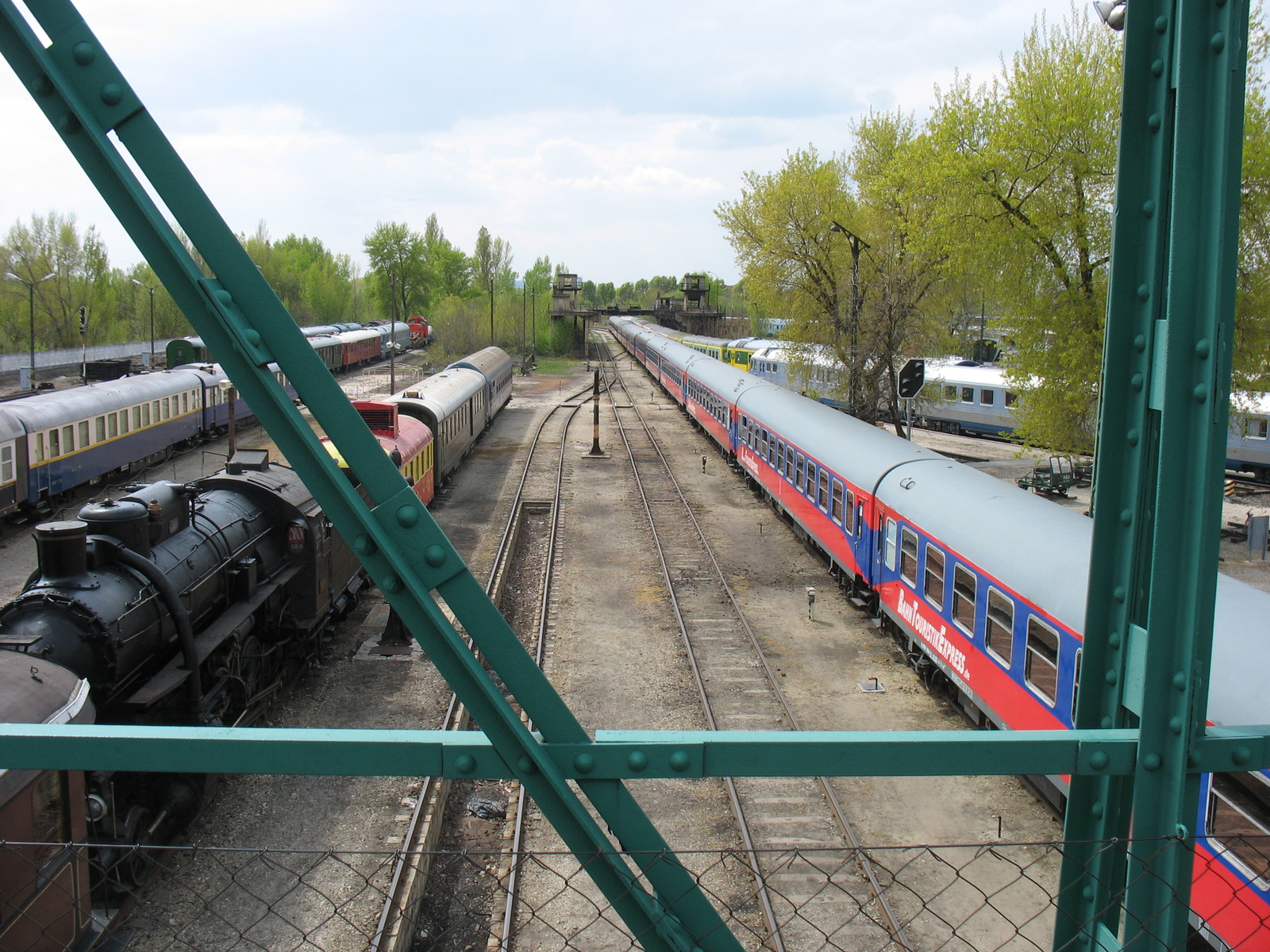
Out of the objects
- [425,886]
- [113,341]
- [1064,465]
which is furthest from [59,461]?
[113,341]

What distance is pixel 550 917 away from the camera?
25.7 feet

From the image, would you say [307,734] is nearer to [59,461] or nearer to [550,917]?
[550,917]

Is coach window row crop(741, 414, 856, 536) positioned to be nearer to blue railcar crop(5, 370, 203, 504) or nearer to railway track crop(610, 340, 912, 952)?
railway track crop(610, 340, 912, 952)

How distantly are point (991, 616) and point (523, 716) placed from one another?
18.7 ft

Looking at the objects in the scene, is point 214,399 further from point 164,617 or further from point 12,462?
point 164,617

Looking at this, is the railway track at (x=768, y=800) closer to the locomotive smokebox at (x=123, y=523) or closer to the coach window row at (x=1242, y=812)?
the coach window row at (x=1242, y=812)

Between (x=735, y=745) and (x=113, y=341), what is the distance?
72.7m

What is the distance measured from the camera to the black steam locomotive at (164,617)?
7.50 metres

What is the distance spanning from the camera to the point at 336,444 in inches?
74.9

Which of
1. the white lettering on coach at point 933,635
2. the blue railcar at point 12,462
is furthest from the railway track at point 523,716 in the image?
the blue railcar at point 12,462

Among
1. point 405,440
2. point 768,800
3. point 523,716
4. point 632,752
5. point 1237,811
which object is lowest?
point 768,800

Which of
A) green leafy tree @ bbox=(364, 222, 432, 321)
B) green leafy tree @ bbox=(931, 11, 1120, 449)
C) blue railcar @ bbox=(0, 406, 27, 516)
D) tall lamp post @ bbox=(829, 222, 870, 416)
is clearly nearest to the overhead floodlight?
green leafy tree @ bbox=(931, 11, 1120, 449)

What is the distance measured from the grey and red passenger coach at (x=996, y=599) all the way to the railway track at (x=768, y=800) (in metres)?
2.04

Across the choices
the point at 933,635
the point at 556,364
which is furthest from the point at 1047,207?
the point at 556,364
